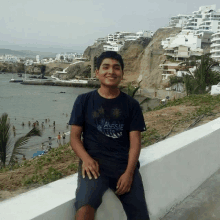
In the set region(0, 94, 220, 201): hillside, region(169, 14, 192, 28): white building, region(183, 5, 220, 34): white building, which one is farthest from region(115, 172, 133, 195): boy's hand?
region(169, 14, 192, 28): white building

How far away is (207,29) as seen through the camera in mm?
73000

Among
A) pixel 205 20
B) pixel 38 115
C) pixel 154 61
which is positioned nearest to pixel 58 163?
pixel 38 115

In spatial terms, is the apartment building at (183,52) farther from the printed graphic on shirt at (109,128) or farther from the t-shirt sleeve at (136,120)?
the printed graphic on shirt at (109,128)

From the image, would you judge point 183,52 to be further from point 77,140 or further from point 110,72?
point 77,140

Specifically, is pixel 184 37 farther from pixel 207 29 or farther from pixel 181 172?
pixel 181 172

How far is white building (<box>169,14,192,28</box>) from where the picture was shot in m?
85.9

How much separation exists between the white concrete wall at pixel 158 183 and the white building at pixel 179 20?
289 feet

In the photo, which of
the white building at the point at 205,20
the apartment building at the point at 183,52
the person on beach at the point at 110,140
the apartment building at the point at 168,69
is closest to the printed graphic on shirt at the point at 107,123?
the person on beach at the point at 110,140

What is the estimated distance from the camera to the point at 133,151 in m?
1.72

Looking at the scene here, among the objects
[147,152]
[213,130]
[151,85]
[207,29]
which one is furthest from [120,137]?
[207,29]

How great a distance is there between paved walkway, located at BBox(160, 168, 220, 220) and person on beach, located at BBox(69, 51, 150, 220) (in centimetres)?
84

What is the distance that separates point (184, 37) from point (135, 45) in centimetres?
2112

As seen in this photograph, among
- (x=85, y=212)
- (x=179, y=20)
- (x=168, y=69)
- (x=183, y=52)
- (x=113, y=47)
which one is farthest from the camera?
(x=113, y=47)

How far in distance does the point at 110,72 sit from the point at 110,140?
0.43 m
